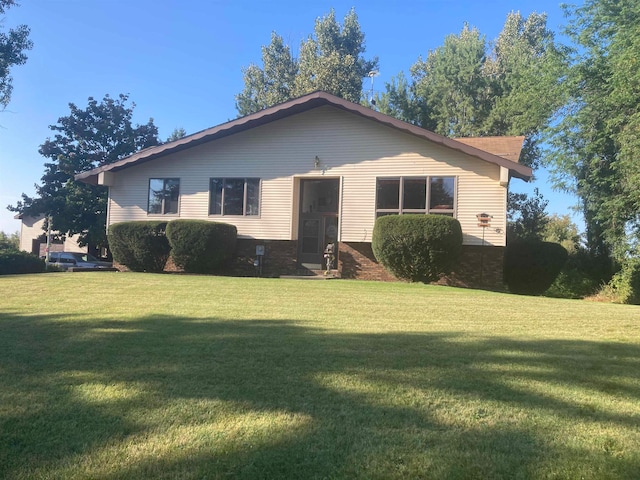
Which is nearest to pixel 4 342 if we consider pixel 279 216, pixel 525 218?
pixel 279 216

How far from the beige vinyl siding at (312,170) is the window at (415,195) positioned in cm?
20

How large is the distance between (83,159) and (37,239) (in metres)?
10.3

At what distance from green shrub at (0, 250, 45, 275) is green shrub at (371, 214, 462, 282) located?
40.8ft

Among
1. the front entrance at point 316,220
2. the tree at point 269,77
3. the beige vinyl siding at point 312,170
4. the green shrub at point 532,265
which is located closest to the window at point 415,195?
the beige vinyl siding at point 312,170

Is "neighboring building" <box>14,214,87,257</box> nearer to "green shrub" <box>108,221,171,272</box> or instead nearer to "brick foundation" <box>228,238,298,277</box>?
"green shrub" <box>108,221,171,272</box>

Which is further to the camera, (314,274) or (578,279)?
(578,279)

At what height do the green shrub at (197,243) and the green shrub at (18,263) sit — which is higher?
the green shrub at (197,243)

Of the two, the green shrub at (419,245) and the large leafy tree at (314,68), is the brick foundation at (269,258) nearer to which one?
the green shrub at (419,245)

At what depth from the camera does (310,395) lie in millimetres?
3668

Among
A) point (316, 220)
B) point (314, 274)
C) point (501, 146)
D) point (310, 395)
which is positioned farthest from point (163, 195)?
point (310, 395)

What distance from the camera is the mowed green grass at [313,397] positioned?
271 cm

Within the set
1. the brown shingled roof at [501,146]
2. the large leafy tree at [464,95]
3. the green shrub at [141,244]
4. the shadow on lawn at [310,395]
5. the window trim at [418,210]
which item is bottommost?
the shadow on lawn at [310,395]

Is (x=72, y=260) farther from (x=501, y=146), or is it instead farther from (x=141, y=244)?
(x=501, y=146)

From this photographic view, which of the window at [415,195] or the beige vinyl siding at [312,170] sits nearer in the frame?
the beige vinyl siding at [312,170]
